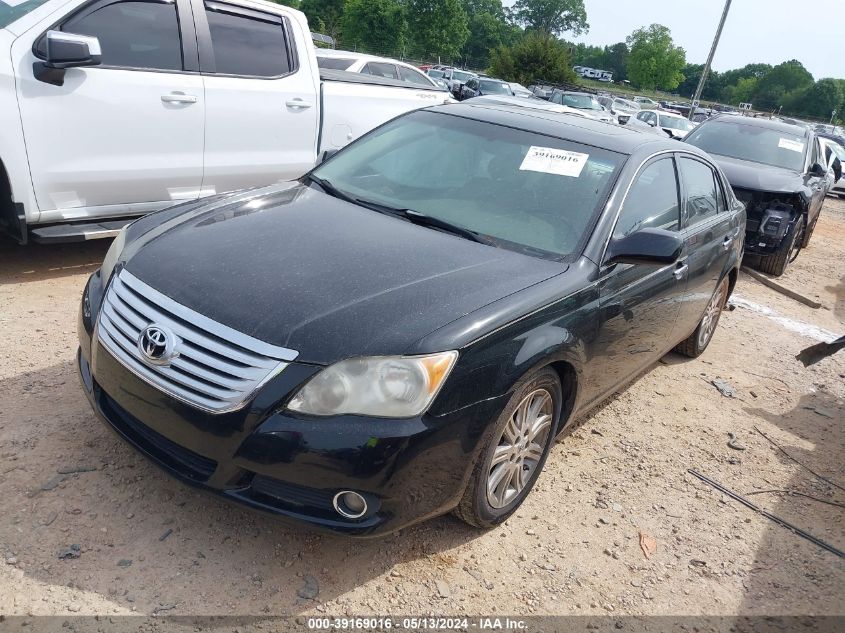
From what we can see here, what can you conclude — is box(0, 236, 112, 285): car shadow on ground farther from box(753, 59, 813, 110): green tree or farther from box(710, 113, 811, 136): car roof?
box(753, 59, 813, 110): green tree

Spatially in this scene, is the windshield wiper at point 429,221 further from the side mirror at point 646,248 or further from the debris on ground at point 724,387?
the debris on ground at point 724,387

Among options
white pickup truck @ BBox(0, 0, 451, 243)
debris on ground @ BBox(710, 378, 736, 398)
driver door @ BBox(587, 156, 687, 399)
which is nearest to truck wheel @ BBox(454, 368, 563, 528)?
driver door @ BBox(587, 156, 687, 399)

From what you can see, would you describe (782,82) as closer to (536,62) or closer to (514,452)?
(536,62)

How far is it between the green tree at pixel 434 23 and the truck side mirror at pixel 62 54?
52143 millimetres

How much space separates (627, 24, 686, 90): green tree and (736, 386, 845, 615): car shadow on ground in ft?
274

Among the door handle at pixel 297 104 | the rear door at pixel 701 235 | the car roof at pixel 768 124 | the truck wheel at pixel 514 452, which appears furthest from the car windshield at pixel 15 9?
the car roof at pixel 768 124

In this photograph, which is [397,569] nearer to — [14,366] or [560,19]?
[14,366]

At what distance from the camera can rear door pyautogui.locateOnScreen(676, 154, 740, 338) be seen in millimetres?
4035

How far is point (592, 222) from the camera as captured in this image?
316 cm

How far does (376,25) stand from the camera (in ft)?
151

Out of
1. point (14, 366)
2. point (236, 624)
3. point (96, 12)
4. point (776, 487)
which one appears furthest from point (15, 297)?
point (776, 487)

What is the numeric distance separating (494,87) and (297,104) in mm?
21264

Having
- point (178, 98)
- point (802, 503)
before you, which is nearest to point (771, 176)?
point (802, 503)

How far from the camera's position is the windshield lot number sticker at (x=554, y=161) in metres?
3.42
